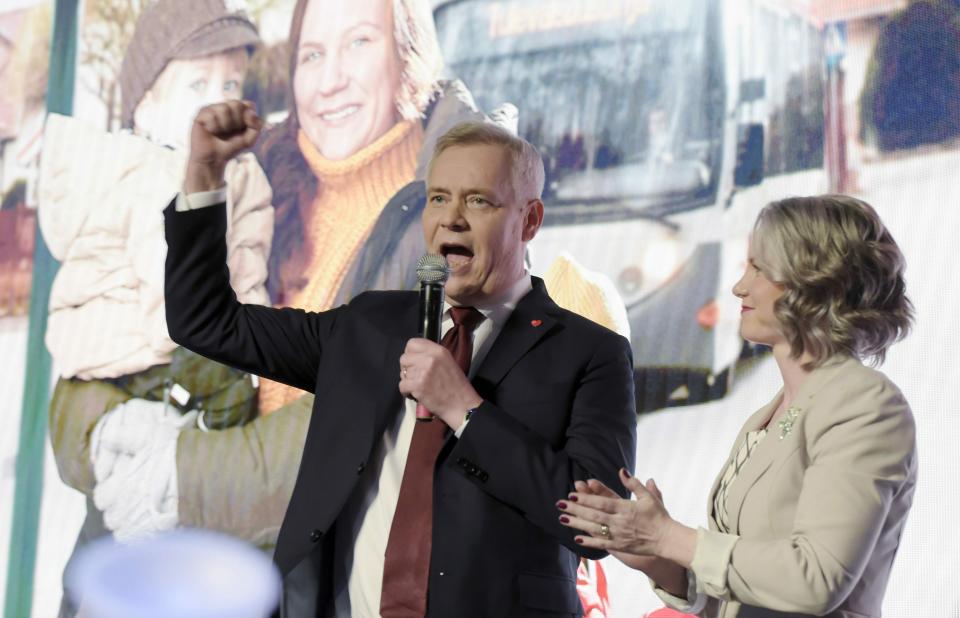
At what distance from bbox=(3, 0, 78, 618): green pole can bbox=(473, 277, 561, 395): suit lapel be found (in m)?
2.74

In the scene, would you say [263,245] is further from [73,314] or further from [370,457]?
[370,457]

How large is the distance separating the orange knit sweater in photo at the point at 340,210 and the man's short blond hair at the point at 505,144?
1582 millimetres

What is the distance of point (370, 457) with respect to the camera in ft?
6.53

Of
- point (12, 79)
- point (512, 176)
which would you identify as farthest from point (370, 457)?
point (12, 79)

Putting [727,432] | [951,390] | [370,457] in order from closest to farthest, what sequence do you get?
[370,457] < [951,390] < [727,432]

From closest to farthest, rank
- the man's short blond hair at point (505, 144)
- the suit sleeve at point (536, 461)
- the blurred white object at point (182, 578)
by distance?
the suit sleeve at point (536, 461) < the man's short blond hair at point (505, 144) < the blurred white object at point (182, 578)

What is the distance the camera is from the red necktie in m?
1.89

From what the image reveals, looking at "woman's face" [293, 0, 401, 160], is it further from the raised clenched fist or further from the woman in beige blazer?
the woman in beige blazer

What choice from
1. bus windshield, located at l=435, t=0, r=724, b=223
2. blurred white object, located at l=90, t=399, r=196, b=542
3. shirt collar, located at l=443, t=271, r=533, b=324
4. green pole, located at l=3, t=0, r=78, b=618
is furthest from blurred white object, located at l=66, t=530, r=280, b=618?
shirt collar, located at l=443, t=271, r=533, b=324

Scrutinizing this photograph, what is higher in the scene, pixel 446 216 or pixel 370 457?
pixel 446 216

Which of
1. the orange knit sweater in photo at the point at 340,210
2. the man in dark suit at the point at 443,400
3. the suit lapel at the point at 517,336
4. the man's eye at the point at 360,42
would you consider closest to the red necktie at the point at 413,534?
the man in dark suit at the point at 443,400

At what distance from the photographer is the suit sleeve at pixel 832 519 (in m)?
1.50

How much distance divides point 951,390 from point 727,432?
60 cm

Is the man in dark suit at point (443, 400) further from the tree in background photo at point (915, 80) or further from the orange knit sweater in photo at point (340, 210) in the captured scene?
the orange knit sweater in photo at point (340, 210)
